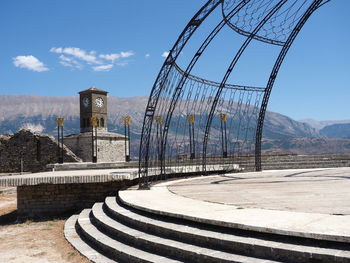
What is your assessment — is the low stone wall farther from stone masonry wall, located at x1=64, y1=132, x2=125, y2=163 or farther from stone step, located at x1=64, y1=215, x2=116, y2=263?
stone masonry wall, located at x1=64, y1=132, x2=125, y2=163

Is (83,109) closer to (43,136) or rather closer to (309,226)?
(43,136)

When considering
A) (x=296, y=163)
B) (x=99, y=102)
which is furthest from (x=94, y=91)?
(x=296, y=163)

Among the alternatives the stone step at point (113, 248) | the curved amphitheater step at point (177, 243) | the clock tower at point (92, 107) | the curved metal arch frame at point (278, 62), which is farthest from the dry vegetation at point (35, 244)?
the clock tower at point (92, 107)

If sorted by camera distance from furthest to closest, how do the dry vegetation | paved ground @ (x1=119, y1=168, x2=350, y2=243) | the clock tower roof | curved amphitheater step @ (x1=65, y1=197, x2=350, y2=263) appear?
the clock tower roof < the dry vegetation < paved ground @ (x1=119, y1=168, x2=350, y2=243) < curved amphitheater step @ (x1=65, y1=197, x2=350, y2=263)

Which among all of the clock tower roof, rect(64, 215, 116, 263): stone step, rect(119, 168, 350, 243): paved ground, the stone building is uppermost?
the clock tower roof

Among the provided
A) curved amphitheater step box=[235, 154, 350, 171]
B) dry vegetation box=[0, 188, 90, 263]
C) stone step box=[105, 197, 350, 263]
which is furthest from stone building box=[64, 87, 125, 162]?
stone step box=[105, 197, 350, 263]

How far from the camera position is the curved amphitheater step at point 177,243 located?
12.8ft

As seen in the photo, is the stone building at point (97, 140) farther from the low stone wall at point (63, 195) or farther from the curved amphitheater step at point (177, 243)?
the curved amphitheater step at point (177, 243)

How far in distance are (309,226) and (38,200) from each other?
333 inches

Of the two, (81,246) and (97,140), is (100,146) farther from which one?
(81,246)

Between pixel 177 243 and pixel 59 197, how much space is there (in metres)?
6.58

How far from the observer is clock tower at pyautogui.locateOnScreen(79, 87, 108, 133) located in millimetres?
56906

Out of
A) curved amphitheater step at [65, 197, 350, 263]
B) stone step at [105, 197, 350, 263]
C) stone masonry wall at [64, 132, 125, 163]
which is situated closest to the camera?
stone step at [105, 197, 350, 263]

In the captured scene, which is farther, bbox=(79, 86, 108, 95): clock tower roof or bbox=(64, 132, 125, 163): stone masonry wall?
bbox=(79, 86, 108, 95): clock tower roof
